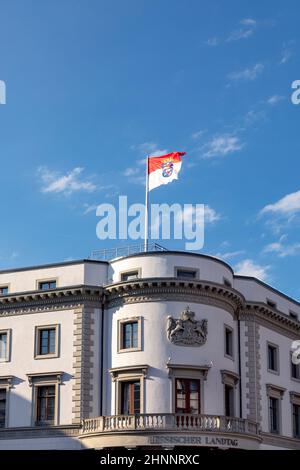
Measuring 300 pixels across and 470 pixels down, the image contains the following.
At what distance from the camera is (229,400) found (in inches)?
2517

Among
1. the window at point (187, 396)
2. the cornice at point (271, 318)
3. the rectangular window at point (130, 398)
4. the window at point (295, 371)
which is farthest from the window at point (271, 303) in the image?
the rectangular window at point (130, 398)

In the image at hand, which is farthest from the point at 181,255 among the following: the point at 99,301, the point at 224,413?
the point at 224,413

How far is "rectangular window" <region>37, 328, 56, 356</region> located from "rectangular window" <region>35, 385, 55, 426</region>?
2.55 metres

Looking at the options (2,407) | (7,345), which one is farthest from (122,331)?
(2,407)

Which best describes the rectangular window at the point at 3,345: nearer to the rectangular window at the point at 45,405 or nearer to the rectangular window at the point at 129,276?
the rectangular window at the point at 45,405

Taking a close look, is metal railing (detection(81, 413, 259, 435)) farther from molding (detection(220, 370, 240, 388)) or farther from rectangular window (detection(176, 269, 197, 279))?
rectangular window (detection(176, 269, 197, 279))

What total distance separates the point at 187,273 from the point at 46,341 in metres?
11.2

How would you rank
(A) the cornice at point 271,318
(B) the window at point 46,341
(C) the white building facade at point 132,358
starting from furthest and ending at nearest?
1. (A) the cornice at point 271,318
2. (B) the window at point 46,341
3. (C) the white building facade at point 132,358

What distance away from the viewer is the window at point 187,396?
5991 centimetres

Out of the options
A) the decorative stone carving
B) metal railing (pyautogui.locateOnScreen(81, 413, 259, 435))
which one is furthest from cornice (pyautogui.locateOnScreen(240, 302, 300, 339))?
metal railing (pyautogui.locateOnScreen(81, 413, 259, 435))

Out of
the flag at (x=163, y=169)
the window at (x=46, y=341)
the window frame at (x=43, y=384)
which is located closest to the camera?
the window frame at (x=43, y=384)

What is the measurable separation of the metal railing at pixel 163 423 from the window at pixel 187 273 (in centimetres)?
1012
